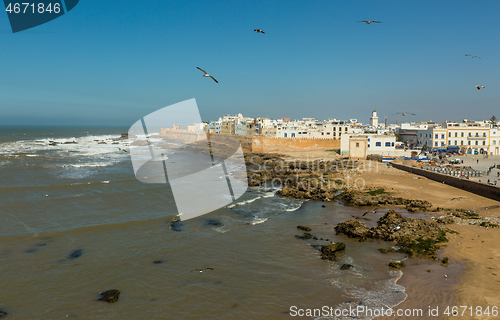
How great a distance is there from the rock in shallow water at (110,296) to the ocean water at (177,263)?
17cm

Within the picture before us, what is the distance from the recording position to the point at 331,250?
34.6 ft

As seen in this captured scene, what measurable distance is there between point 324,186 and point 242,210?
26.7ft

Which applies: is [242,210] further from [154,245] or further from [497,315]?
[497,315]

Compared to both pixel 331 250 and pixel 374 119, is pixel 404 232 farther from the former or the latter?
pixel 374 119

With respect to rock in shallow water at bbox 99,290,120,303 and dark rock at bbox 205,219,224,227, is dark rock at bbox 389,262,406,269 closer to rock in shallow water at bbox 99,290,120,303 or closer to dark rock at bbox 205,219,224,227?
dark rock at bbox 205,219,224,227

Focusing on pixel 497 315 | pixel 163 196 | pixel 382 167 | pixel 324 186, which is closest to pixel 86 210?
pixel 163 196

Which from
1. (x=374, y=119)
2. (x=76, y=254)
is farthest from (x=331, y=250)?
(x=374, y=119)

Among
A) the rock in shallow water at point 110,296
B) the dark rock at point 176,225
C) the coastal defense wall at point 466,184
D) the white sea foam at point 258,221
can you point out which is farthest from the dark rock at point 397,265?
the coastal defense wall at point 466,184

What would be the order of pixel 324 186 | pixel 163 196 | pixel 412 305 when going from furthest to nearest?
pixel 324 186 < pixel 163 196 < pixel 412 305

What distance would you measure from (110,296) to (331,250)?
21.8 feet

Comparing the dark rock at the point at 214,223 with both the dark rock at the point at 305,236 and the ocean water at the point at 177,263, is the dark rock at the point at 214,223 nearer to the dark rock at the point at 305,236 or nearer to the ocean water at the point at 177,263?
the ocean water at the point at 177,263

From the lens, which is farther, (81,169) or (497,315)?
(81,169)

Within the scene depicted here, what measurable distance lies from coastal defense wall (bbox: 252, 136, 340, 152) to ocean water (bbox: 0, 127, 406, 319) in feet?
126

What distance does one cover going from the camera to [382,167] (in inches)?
1184
